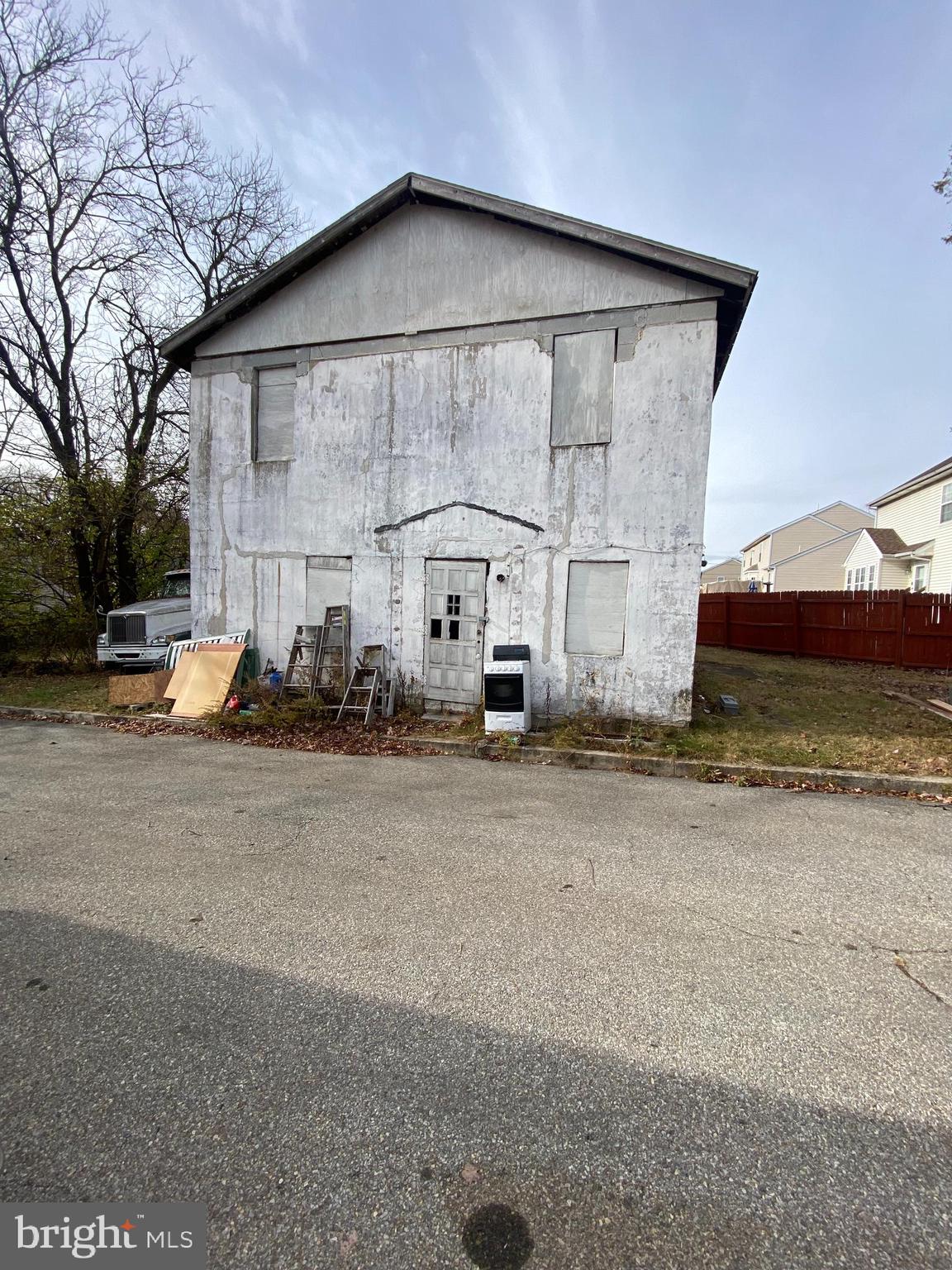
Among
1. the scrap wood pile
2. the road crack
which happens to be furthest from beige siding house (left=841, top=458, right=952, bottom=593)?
the road crack

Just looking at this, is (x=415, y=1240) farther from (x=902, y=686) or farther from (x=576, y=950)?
(x=902, y=686)

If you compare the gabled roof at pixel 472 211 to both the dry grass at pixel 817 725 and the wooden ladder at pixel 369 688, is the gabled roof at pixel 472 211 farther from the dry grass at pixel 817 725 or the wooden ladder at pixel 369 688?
the wooden ladder at pixel 369 688

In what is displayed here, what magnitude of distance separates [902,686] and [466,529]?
10072mm

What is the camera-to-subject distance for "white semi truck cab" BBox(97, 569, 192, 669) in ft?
39.5

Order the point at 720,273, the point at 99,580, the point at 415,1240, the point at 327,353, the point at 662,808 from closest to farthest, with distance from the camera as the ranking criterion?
1. the point at 415,1240
2. the point at 662,808
3. the point at 720,273
4. the point at 327,353
5. the point at 99,580

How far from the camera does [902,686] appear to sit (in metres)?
12.0

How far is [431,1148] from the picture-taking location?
1.88 metres

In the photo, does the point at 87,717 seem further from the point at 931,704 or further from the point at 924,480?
the point at 924,480

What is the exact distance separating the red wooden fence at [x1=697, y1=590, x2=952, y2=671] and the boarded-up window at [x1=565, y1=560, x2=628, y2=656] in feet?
16.8

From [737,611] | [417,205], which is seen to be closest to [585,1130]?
[417,205]

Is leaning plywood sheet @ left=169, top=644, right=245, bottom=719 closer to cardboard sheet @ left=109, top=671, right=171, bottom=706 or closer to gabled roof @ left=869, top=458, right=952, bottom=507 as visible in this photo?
cardboard sheet @ left=109, top=671, right=171, bottom=706

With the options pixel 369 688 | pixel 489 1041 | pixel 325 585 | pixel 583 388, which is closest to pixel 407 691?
pixel 369 688

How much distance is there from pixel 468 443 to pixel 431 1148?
8291mm

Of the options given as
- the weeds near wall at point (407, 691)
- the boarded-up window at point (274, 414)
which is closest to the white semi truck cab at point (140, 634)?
the boarded-up window at point (274, 414)
